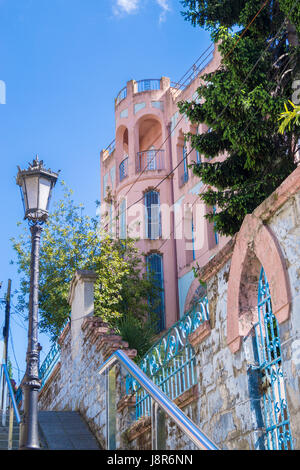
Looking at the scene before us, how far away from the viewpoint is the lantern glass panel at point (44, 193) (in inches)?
280

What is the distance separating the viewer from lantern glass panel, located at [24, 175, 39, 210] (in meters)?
7.10

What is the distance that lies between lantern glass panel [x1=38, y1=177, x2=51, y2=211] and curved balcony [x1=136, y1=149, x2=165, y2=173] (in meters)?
17.4

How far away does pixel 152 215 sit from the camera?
24.0 metres

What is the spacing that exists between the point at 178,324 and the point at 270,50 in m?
5.71

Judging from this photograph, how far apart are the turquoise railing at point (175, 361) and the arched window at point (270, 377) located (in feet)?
3.38

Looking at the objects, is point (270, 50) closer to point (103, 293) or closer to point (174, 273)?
point (103, 293)

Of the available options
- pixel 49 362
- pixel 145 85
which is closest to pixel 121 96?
pixel 145 85

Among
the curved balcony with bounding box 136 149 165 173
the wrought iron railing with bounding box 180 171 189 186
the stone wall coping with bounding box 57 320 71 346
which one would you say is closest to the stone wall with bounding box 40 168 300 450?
the stone wall coping with bounding box 57 320 71 346

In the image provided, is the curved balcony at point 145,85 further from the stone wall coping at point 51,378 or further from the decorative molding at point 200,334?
the decorative molding at point 200,334

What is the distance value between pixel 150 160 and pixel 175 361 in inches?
716

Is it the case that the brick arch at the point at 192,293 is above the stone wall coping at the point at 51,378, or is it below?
above

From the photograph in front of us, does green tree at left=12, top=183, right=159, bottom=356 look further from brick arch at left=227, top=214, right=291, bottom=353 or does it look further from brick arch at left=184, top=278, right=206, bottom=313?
brick arch at left=227, top=214, right=291, bottom=353

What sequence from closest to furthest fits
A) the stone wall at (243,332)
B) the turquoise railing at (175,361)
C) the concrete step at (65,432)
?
the stone wall at (243,332)
the turquoise railing at (175,361)
the concrete step at (65,432)

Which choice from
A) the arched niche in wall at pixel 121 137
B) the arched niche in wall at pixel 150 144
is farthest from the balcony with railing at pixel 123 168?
the arched niche in wall at pixel 150 144
